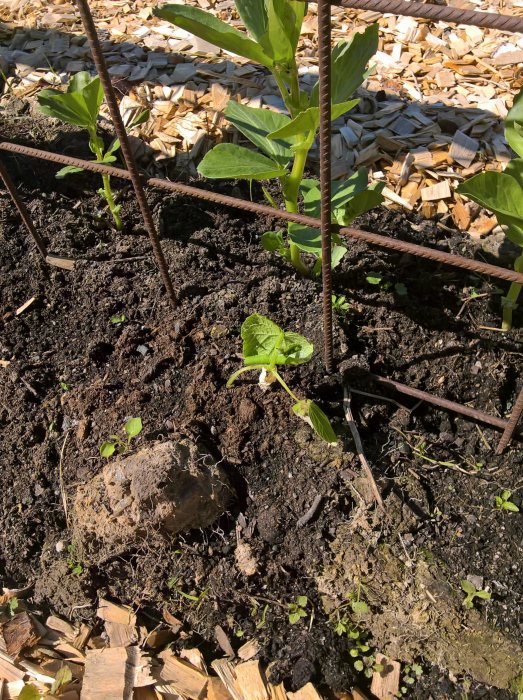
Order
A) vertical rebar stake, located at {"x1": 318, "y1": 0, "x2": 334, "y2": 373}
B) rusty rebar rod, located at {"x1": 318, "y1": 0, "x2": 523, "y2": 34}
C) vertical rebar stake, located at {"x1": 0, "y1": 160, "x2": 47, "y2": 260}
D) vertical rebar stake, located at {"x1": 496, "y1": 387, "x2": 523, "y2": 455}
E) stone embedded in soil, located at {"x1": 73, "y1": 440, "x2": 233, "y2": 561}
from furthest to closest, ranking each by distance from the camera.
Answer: vertical rebar stake, located at {"x1": 0, "y1": 160, "x2": 47, "y2": 260}, stone embedded in soil, located at {"x1": 73, "y1": 440, "x2": 233, "y2": 561}, vertical rebar stake, located at {"x1": 496, "y1": 387, "x2": 523, "y2": 455}, vertical rebar stake, located at {"x1": 318, "y1": 0, "x2": 334, "y2": 373}, rusty rebar rod, located at {"x1": 318, "y1": 0, "x2": 523, "y2": 34}

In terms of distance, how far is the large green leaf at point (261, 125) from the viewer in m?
1.93

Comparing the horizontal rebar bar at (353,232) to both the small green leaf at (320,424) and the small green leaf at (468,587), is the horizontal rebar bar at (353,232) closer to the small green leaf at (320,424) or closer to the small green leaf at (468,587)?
the small green leaf at (320,424)

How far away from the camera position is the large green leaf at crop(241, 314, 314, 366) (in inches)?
68.1

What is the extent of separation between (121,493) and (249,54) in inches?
51.3

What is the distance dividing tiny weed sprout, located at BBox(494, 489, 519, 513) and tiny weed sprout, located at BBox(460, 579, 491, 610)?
A: 0.25 m

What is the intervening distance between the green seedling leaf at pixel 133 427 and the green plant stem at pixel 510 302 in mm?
1273

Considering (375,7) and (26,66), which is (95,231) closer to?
(26,66)

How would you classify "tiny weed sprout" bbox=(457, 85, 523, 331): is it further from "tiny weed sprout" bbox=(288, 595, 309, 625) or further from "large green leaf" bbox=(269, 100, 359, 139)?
"tiny weed sprout" bbox=(288, 595, 309, 625)

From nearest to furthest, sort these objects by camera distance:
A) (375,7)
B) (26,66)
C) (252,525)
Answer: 1. (375,7)
2. (252,525)
3. (26,66)

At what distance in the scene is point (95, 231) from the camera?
2434 millimetres

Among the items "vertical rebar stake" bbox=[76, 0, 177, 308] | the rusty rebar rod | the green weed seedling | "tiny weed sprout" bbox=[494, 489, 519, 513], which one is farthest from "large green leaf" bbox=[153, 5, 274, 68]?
"tiny weed sprout" bbox=[494, 489, 519, 513]

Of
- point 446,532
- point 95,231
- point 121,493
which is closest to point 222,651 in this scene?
point 121,493

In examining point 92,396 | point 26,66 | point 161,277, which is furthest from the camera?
point 26,66

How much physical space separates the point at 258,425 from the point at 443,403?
1.93 ft
